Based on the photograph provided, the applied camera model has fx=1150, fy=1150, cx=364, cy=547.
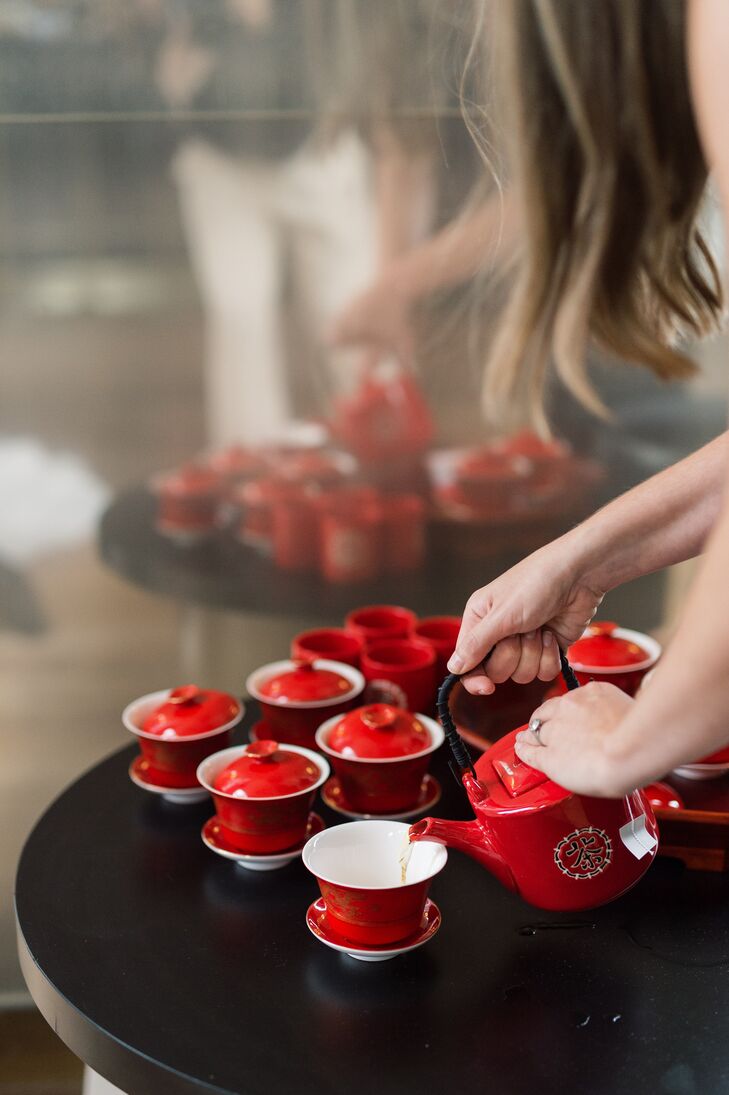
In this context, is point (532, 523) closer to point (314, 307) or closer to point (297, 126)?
point (314, 307)

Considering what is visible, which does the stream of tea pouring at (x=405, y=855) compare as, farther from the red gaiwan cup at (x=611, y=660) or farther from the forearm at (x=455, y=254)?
the forearm at (x=455, y=254)

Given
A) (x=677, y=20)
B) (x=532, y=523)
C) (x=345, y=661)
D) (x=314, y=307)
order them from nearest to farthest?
(x=677, y=20), (x=345, y=661), (x=314, y=307), (x=532, y=523)

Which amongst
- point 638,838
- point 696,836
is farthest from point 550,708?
point 696,836

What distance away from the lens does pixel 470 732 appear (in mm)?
1264

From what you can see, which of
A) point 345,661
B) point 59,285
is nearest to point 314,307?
point 59,285

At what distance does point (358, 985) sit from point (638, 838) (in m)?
0.27

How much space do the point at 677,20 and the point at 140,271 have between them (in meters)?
1.26

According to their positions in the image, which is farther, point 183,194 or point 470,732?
point 183,194

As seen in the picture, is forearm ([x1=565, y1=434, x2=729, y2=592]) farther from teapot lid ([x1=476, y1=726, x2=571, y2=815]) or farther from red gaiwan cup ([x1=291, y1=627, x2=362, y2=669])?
red gaiwan cup ([x1=291, y1=627, x2=362, y2=669])

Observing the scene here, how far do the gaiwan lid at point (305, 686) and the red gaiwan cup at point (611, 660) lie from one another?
26 cm

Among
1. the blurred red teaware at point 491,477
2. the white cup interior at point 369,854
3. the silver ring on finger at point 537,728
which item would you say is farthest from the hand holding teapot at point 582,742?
the blurred red teaware at point 491,477

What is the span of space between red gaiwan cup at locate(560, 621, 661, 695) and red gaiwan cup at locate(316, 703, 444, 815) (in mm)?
219

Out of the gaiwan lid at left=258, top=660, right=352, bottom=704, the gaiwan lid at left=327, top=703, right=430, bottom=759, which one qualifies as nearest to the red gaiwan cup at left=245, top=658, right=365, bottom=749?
the gaiwan lid at left=258, top=660, right=352, bottom=704

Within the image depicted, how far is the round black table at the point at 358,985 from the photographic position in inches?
33.4
